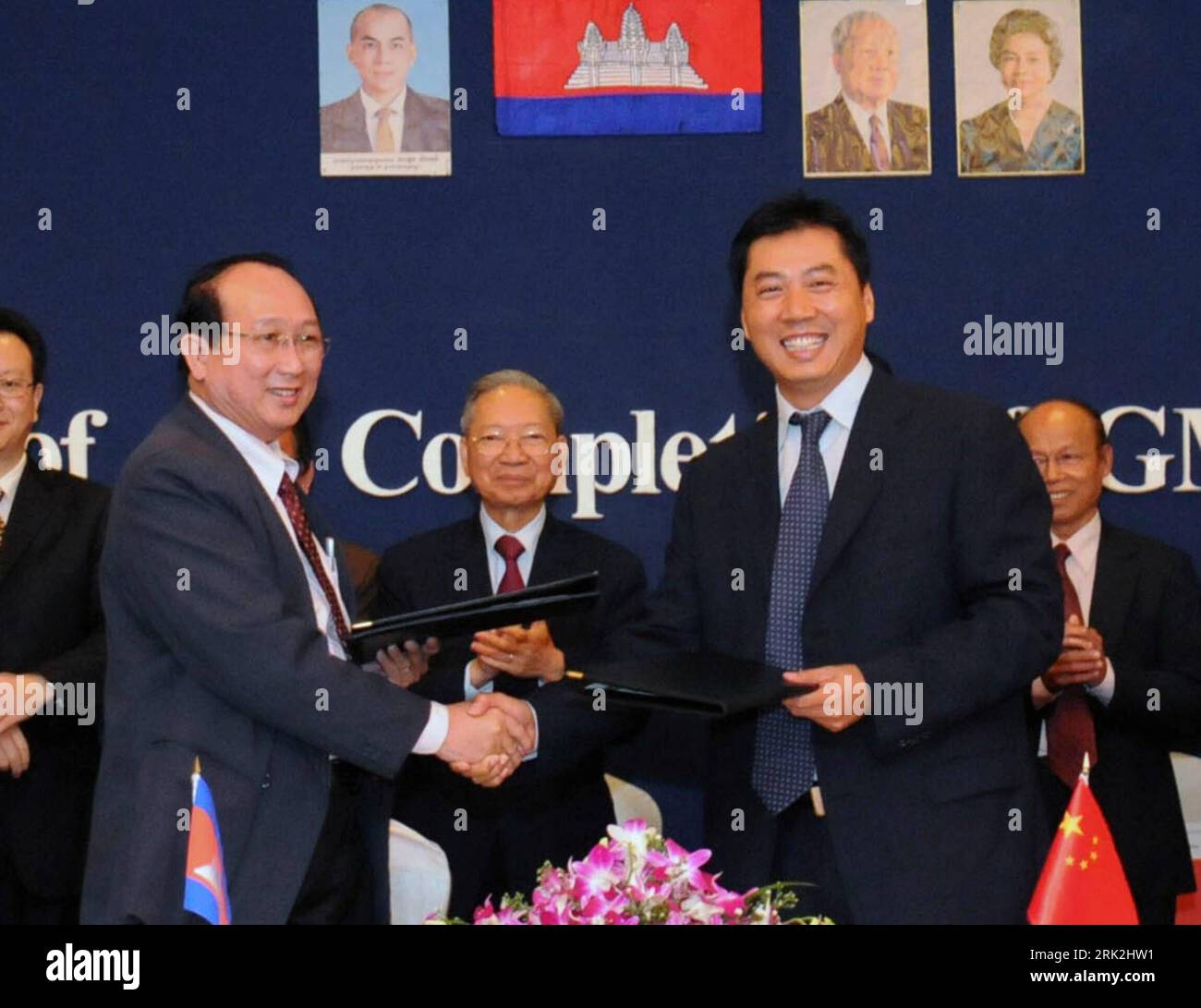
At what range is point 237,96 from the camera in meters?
4.61

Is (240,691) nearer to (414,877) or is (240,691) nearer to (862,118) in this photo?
(414,877)

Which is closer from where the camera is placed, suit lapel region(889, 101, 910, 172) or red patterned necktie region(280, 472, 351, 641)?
red patterned necktie region(280, 472, 351, 641)

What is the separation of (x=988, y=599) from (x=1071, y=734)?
1191 millimetres

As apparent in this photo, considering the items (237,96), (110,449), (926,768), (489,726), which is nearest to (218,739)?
(489,726)

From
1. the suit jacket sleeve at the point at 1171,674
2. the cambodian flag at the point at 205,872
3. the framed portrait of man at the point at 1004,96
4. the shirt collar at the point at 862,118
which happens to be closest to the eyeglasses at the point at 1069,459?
the suit jacket sleeve at the point at 1171,674

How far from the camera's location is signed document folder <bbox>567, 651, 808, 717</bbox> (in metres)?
2.55

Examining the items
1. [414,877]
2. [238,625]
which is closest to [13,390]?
[238,625]

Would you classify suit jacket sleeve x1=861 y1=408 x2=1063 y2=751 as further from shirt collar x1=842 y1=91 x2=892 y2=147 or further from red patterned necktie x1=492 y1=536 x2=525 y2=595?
shirt collar x1=842 y1=91 x2=892 y2=147

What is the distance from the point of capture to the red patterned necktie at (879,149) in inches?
184

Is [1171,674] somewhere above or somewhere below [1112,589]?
below

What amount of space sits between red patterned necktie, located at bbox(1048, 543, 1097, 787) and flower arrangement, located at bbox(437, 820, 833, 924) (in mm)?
1928

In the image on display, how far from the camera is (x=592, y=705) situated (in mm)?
3549

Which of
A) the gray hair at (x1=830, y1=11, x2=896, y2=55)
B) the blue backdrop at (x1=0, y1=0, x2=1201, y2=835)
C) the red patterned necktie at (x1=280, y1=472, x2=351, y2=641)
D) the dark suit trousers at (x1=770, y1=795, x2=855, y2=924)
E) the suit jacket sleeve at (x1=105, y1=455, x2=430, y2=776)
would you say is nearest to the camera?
the suit jacket sleeve at (x1=105, y1=455, x2=430, y2=776)

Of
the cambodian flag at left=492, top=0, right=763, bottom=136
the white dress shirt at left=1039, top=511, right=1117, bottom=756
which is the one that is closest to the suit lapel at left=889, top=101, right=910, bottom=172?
the cambodian flag at left=492, top=0, right=763, bottom=136
